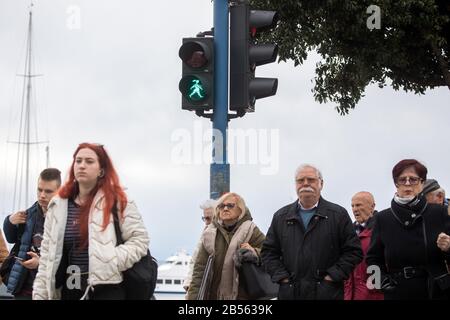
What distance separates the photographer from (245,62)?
9133mm

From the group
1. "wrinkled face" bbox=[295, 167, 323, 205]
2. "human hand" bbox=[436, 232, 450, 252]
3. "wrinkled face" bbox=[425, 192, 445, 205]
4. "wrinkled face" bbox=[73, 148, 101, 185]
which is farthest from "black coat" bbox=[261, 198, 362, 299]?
"wrinkled face" bbox=[73, 148, 101, 185]

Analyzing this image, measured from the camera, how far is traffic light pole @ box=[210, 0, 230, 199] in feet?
29.1

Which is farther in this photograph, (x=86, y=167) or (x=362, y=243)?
(x=362, y=243)

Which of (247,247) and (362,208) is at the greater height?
(362,208)

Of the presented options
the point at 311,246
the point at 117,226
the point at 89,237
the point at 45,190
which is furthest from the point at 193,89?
the point at 89,237

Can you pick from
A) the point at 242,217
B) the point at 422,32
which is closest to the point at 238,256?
the point at 242,217

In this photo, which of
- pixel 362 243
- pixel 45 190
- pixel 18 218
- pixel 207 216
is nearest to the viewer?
pixel 45 190

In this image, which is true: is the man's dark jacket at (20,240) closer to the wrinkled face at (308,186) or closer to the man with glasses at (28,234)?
the man with glasses at (28,234)

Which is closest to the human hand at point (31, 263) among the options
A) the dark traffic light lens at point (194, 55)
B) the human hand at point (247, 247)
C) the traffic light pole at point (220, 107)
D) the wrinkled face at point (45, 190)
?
the wrinkled face at point (45, 190)

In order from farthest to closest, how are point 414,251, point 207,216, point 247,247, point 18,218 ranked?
1. point 207,216
2. point 18,218
3. point 247,247
4. point 414,251

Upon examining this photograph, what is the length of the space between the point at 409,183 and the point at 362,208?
186cm

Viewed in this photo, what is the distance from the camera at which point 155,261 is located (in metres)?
6.34

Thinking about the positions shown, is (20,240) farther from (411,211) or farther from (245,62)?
(411,211)

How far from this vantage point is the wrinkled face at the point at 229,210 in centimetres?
812
